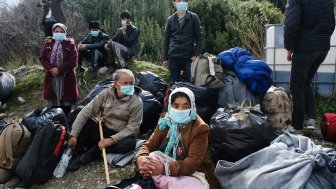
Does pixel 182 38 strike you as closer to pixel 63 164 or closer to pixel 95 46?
pixel 95 46

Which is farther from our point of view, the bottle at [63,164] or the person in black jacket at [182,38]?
the person in black jacket at [182,38]

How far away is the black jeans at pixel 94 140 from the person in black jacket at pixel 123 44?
2.71 m

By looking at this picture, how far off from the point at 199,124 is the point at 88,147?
1.96 meters

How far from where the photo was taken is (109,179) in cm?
419

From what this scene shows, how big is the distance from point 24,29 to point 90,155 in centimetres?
833

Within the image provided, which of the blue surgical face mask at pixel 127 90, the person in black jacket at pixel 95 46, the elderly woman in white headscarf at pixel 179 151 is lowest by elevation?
the elderly woman in white headscarf at pixel 179 151

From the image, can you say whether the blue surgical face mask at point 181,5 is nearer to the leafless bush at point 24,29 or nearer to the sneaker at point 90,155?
the sneaker at point 90,155

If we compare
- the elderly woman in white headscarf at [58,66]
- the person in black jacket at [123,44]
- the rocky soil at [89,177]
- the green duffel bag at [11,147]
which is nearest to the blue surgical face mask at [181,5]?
the elderly woman in white headscarf at [58,66]

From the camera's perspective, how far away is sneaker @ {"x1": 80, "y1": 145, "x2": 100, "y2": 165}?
471cm

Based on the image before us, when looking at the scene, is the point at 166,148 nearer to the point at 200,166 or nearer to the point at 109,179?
the point at 200,166

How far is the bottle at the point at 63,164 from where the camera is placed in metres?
4.55

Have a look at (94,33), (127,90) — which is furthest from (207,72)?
(94,33)

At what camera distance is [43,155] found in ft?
14.6

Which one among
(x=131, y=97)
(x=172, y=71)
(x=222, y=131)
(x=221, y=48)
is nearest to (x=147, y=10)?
(x=221, y=48)
